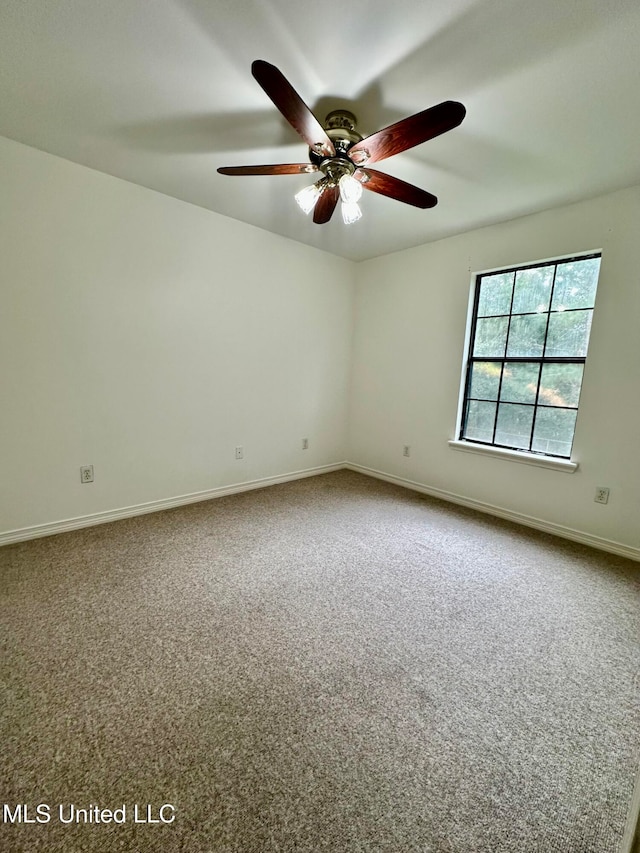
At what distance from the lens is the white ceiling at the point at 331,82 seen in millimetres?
1304

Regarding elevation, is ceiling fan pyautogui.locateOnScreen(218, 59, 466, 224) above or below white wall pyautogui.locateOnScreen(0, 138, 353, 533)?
above

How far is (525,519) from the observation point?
2.95 m

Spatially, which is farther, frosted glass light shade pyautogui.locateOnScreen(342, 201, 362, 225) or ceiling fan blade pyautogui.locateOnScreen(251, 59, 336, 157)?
frosted glass light shade pyautogui.locateOnScreen(342, 201, 362, 225)

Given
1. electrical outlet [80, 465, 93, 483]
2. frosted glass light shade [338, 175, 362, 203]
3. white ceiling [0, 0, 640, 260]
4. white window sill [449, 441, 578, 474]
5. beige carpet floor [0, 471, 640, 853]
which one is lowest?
beige carpet floor [0, 471, 640, 853]

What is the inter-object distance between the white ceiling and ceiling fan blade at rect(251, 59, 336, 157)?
0.29 meters

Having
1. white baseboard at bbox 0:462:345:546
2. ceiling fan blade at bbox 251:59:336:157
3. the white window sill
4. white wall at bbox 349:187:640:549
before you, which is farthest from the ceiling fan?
white baseboard at bbox 0:462:345:546

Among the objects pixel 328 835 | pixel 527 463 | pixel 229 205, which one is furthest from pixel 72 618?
pixel 527 463

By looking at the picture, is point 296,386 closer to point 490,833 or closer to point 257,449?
point 257,449

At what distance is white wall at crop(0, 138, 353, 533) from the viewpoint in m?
2.26

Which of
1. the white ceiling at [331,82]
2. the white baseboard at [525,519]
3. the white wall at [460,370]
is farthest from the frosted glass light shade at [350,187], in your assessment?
the white baseboard at [525,519]

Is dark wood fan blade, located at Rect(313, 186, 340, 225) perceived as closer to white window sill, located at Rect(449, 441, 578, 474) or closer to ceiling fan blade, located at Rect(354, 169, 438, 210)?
ceiling fan blade, located at Rect(354, 169, 438, 210)

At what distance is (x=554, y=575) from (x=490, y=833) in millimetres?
1631

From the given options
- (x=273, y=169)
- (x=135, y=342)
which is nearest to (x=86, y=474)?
(x=135, y=342)

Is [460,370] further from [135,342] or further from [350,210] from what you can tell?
[135,342]
